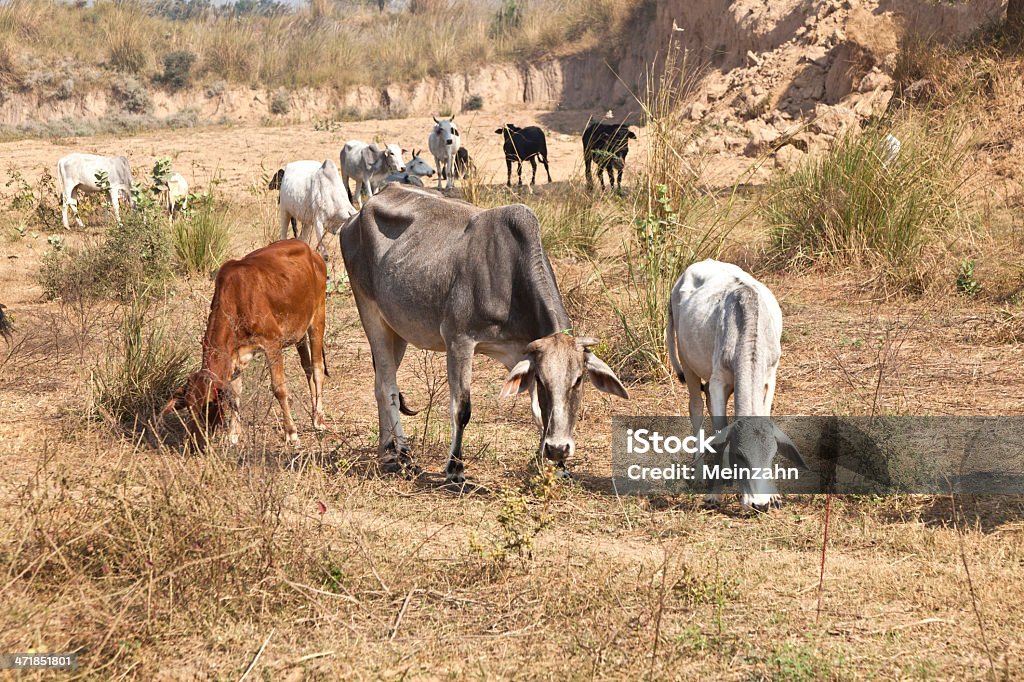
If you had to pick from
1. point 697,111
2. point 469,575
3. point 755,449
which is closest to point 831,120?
point 697,111

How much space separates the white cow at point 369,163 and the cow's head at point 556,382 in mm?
10812

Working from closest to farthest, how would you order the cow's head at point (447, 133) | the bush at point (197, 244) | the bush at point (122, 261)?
the bush at point (122, 261) < the bush at point (197, 244) < the cow's head at point (447, 133)

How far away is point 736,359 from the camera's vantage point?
214 inches

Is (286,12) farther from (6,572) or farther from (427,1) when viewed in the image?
(6,572)

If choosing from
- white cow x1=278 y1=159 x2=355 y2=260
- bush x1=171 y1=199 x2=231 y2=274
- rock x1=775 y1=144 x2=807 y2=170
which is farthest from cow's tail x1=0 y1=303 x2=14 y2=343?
rock x1=775 y1=144 x2=807 y2=170

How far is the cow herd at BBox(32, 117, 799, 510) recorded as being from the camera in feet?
18.0

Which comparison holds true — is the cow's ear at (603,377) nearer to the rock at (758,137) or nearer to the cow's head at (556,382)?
the cow's head at (556,382)

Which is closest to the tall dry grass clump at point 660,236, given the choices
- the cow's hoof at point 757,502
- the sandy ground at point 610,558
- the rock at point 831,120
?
the sandy ground at point 610,558

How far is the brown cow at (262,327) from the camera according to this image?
6.21 m

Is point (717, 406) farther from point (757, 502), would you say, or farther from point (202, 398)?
point (202, 398)

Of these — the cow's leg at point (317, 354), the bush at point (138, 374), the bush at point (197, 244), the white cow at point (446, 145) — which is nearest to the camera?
the bush at point (138, 374)

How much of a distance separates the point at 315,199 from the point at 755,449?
8.34m

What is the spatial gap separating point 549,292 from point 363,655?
7.80 feet

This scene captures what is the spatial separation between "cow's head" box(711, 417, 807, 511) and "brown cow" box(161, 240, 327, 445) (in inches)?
106
